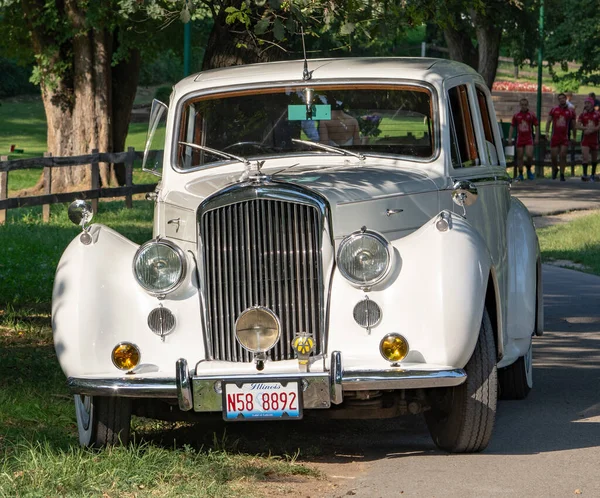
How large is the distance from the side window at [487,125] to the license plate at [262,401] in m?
2.66

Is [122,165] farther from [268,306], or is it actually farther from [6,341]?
[268,306]

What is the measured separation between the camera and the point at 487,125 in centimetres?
805

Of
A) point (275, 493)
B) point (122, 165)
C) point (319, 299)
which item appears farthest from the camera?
point (122, 165)

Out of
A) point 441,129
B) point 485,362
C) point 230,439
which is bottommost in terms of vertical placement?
point 230,439

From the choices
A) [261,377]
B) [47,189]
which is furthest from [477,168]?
[47,189]

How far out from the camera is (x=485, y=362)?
6.22m

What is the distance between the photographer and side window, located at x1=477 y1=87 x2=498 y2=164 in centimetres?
792

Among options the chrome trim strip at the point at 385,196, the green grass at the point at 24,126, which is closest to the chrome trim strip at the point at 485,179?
the chrome trim strip at the point at 385,196

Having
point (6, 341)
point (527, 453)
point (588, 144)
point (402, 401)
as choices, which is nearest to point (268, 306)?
point (402, 401)

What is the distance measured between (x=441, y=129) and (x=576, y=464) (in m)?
2.07

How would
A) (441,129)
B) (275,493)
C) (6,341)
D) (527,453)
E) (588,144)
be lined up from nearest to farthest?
(275,493), (527,453), (441,129), (6,341), (588,144)

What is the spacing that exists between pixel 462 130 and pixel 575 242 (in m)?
9.64

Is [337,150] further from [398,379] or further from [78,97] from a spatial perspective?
[78,97]

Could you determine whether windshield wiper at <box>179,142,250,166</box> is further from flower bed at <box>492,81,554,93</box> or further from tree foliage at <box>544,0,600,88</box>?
flower bed at <box>492,81,554,93</box>
